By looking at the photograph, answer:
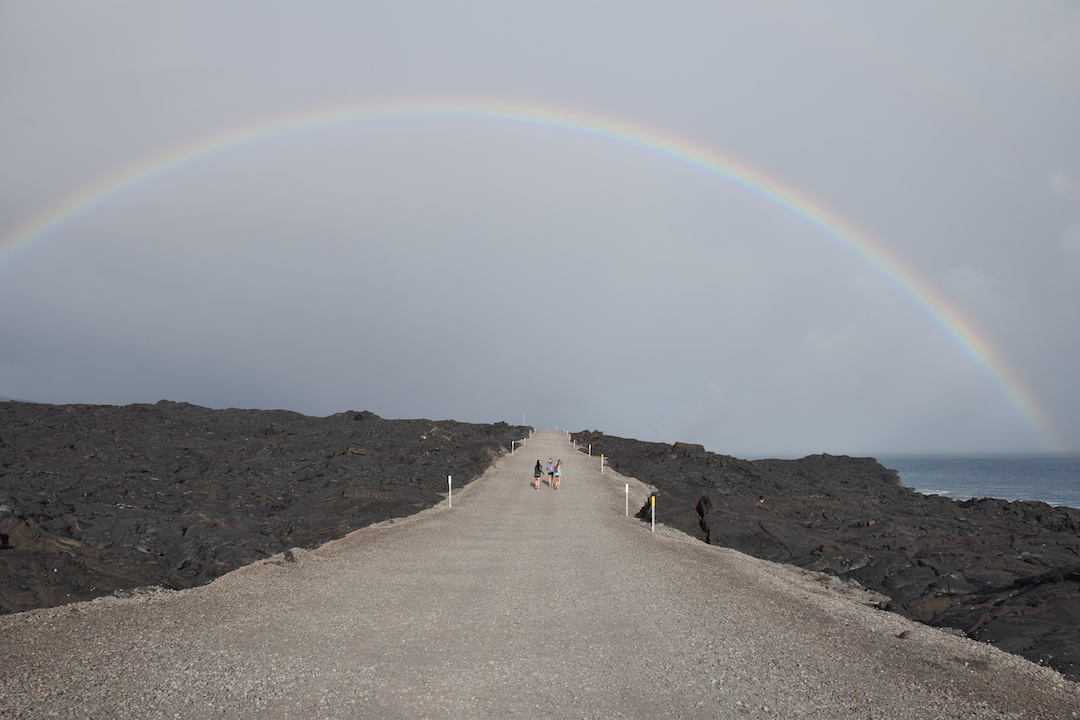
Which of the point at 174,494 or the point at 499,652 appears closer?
the point at 499,652

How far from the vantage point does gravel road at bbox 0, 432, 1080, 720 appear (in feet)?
29.7

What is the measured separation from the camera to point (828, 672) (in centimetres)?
1048

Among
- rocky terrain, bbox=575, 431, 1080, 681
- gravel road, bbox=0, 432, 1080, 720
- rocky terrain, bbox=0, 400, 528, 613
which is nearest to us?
gravel road, bbox=0, 432, 1080, 720

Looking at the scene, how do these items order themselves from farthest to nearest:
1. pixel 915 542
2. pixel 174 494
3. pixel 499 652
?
pixel 174 494 < pixel 915 542 < pixel 499 652

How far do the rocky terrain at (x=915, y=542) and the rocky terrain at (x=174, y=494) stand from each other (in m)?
14.1

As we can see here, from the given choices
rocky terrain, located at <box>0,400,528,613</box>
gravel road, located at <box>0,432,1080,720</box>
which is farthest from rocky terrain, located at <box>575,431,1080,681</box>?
rocky terrain, located at <box>0,400,528,613</box>

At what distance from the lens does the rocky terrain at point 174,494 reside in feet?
52.4

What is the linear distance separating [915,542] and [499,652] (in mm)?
24840

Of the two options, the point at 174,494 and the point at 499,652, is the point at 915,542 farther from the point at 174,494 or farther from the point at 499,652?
the point at 174,494

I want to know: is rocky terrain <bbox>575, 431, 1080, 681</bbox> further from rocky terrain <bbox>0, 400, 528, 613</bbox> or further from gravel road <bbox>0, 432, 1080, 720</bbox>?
rocky terrain <bbox>0, 400, 528, 613</bbox>

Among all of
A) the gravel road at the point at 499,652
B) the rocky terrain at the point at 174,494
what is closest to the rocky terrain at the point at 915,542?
the gravel road at the point at 499,652

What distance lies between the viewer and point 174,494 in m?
29.5

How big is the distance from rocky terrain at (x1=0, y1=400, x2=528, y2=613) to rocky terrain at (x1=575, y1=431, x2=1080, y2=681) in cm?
1410

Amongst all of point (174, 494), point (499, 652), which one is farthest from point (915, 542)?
point (174, 494)
